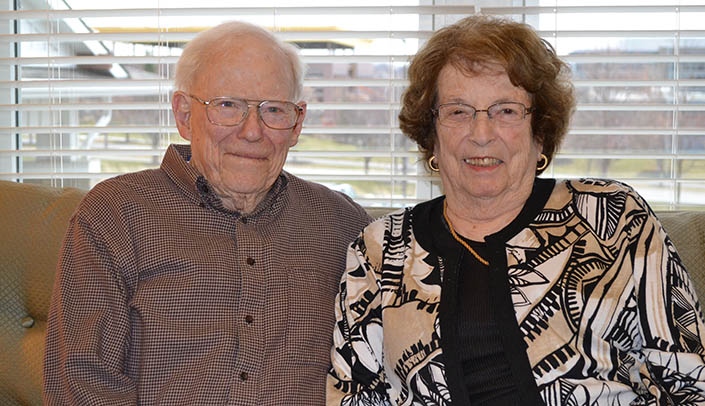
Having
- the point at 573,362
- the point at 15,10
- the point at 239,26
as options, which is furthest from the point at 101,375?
the point at 15,10

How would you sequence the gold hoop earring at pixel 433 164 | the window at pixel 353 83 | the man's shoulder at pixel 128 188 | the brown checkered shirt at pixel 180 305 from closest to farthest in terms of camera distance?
the brown checkered shirt at pixel 180 305 < the man's shoulder at pixel 128 188 < the gold hoop earring at pixel 433 164 < the window at pixel 353 83

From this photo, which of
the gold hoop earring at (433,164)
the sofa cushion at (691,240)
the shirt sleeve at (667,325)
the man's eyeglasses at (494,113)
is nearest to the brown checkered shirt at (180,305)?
the gold hoop earring at (433,164)

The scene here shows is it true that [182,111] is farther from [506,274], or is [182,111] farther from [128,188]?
[506,274]

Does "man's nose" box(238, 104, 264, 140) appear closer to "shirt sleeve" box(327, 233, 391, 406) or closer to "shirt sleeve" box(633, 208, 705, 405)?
"shirt sleeve" box(327, 233, 391, 406)

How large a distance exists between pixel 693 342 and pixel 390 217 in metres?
0.71

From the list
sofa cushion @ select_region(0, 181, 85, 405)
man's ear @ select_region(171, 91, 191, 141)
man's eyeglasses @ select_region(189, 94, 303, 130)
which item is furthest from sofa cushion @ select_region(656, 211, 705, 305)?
sofa cushion @ select_region(0, 181, 85, 405)

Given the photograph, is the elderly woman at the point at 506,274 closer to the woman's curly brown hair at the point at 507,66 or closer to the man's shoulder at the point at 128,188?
the woman's curly brown hair at the point at 507,66

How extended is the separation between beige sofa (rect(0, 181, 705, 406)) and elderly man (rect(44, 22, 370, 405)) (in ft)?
0.84

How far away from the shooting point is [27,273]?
2.06 meters

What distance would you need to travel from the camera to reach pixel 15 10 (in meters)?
2.70

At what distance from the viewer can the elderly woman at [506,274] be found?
5.57ft

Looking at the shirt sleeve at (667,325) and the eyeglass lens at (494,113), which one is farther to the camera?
the eyeglass lens at (494,113)

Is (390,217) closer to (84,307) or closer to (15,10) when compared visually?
(84,307)

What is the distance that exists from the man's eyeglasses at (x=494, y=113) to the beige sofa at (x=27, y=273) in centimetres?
49
